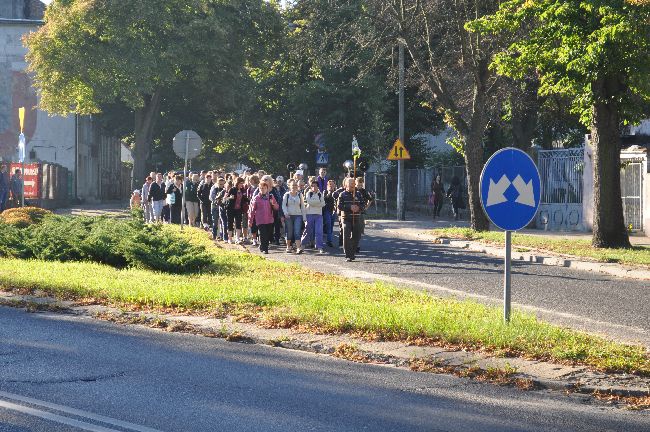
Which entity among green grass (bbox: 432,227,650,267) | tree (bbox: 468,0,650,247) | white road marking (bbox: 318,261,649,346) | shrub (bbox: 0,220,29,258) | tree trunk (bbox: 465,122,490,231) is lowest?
white road marking (bbox: 318,261,649,346)

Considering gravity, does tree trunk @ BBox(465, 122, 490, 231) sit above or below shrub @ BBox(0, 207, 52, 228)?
above

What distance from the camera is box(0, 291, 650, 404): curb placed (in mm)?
8758

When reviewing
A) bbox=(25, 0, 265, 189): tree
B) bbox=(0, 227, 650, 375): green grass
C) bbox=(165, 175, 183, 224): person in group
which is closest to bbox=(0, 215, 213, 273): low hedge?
bbox=(0, 227, 650, 375): green grass

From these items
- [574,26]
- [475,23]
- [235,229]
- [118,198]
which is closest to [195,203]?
[235,229]

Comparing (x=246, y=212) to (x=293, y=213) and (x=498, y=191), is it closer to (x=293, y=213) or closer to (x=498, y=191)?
(x=293, y=213)

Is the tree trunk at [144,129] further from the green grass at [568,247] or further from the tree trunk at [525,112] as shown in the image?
the green grass at [568,247]

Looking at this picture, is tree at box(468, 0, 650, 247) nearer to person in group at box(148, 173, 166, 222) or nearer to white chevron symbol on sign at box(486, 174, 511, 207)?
white chevron symbol on sign at box(486, 174, 511, 207)

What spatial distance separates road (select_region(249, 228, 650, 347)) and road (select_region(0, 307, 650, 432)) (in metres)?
3.39

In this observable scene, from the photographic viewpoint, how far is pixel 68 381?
8.75m

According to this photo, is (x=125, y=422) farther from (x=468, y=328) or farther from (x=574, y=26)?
(x=574, y=26)

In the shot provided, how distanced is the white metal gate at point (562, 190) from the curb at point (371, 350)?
2505 centimetres

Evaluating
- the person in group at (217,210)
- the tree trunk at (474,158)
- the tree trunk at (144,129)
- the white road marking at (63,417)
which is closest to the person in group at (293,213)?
the person in group at (217,210)

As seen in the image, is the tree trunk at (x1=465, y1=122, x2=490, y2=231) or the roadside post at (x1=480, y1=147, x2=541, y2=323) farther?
the tree trunk at (x1=465, y1=122, x2=490, y2=231)

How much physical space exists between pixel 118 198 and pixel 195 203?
4979 centimetres
